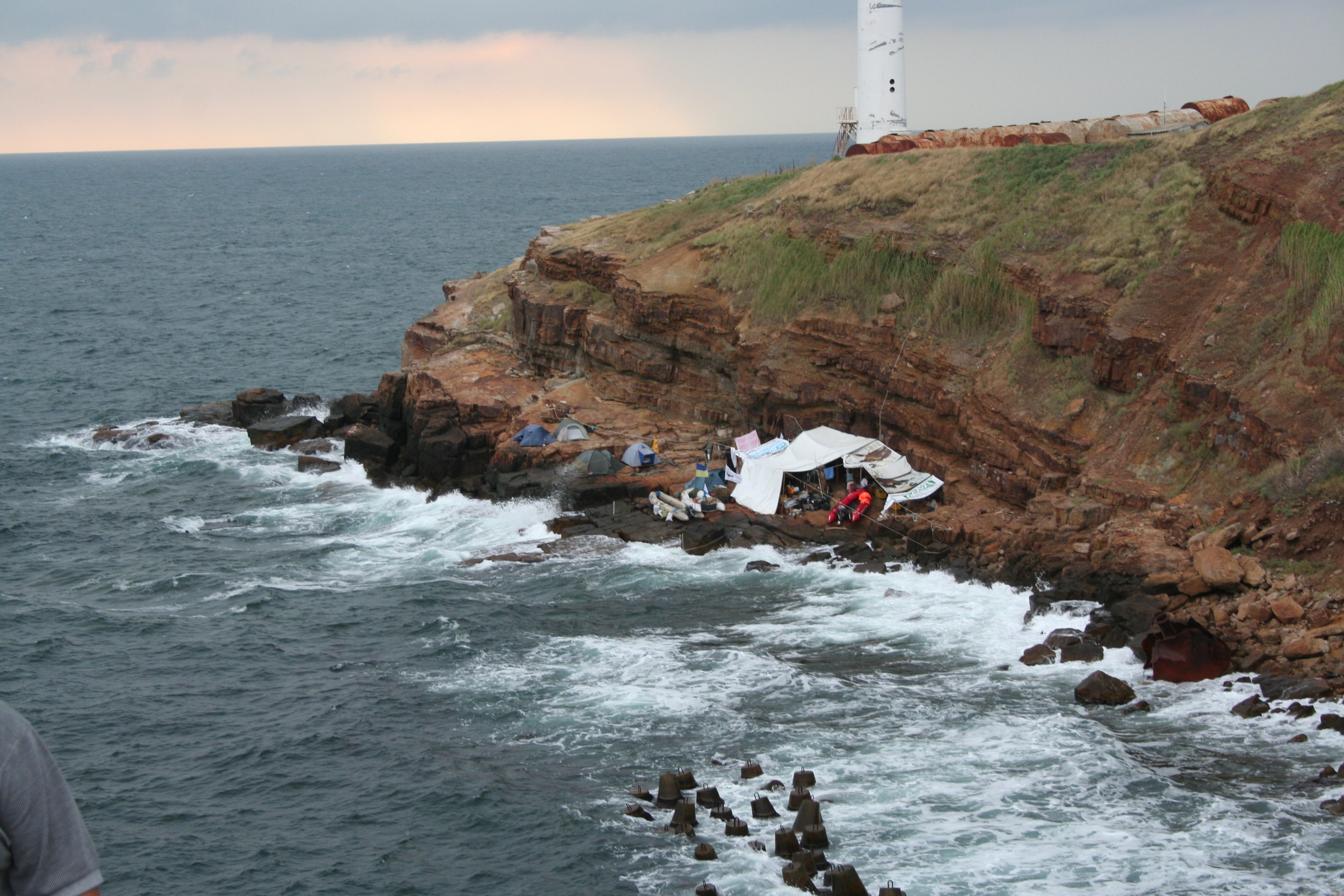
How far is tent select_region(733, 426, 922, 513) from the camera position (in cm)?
3672

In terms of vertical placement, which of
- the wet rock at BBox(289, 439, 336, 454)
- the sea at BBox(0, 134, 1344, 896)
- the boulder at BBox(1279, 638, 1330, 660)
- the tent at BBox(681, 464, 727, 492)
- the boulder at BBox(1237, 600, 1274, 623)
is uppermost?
the tent at BBox(681, 464, 727, 492)

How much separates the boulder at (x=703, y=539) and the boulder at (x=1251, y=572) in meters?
14.2

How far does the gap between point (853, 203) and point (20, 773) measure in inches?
1697

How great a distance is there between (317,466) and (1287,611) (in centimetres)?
3471

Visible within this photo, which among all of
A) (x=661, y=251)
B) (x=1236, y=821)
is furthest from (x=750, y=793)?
(x=661, y=251)

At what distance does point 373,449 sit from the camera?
4541 cm

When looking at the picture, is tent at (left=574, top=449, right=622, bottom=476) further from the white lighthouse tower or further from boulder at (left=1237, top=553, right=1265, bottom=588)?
the white lighthouse tower

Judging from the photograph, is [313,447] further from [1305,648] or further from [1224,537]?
[1305,648]

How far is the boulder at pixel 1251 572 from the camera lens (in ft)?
86.8

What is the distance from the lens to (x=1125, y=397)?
Result: 1323 inches

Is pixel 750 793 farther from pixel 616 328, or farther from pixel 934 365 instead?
pixel 616 328

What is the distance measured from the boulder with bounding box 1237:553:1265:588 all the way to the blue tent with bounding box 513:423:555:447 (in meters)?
22.8

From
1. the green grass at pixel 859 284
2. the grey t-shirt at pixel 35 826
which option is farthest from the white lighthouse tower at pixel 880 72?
the grey t-shirt at pixel 35 826

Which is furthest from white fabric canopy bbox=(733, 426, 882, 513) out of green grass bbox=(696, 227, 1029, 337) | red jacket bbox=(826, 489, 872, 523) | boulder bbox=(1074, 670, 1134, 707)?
boulder bbox=(1074, 670, 1134, 707)
